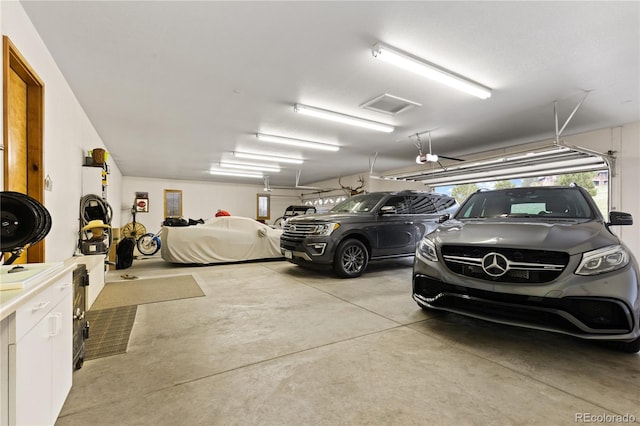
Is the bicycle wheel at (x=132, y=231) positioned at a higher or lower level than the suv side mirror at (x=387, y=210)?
lower

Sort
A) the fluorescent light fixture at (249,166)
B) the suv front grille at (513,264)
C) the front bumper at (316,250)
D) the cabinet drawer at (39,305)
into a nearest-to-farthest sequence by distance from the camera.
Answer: the cabinet drawer at (39,305), the suv front grille at (513,264), the front bumper at (316,250), the fluorescent light fixture at (249,166)

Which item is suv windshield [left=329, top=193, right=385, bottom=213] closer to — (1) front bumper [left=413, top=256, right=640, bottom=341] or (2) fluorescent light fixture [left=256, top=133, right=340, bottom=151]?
(2) fluorescent light fixture [left=256, top=133, right=340, bottom=151]

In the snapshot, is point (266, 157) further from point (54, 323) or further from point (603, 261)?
point (603, 261)

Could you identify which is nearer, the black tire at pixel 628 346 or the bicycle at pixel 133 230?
the black tire at pixel 628 346

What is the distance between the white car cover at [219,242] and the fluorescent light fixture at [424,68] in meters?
4.81

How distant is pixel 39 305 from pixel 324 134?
5772 millimetres

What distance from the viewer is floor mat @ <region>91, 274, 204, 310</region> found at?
3424 mm

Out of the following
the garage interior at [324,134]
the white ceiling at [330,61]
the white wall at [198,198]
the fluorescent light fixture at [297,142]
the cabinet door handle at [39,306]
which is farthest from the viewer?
the white wall at [198,198]

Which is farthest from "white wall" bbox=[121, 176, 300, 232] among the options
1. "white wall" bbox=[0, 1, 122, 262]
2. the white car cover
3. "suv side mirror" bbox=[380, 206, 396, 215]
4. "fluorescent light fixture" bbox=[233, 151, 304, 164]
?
"suv side mirror" bbox=[380, 206, 396, 215]

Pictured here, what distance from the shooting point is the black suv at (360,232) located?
15.5ft

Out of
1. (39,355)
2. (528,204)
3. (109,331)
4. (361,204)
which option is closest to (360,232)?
(361,204)

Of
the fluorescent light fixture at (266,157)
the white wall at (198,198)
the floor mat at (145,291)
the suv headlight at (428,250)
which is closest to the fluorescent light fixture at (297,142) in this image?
the fluorescent light fixture at (266,157)

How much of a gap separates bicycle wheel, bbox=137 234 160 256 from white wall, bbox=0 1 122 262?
3.81 metres

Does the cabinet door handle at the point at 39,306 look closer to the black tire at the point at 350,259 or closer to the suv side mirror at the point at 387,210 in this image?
the black tire at the point at 350,259
